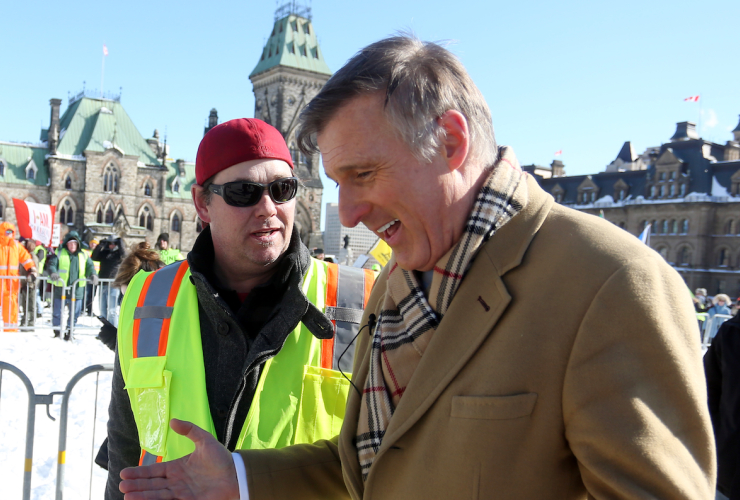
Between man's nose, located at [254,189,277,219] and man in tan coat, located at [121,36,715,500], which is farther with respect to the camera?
man's nose, located at [254,189,277,219]

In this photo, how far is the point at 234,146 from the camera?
2449 mm

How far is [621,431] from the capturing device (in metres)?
1.10

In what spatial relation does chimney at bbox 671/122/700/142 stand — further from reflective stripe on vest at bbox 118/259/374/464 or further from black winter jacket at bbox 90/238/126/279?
reflective stripe on vest at bbox 118/259/374/464

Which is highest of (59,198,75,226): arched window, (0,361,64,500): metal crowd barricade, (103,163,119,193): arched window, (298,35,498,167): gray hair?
(103,163,119,193): arched window

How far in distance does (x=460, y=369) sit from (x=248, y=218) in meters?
1.40

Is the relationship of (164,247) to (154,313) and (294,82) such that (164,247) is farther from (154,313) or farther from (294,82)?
(294,82)

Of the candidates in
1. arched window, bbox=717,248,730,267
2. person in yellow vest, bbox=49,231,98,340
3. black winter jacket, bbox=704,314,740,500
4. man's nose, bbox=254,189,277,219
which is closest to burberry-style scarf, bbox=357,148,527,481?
man's nose, bbox=254,189,277,219

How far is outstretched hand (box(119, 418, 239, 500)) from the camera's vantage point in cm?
160

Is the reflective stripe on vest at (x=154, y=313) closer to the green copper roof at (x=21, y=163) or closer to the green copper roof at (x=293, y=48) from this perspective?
the green copper roof at (x=21, y=163)

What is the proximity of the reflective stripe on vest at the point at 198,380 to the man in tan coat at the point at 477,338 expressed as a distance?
0.39m

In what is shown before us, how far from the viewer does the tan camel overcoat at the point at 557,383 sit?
111 cm

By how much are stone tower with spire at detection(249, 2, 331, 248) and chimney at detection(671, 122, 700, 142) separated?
2976 centimetres

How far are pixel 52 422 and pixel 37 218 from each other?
11606 millimetres

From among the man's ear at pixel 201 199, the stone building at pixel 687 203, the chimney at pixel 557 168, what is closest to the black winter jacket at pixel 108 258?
the man's ear at pixel 201 199
